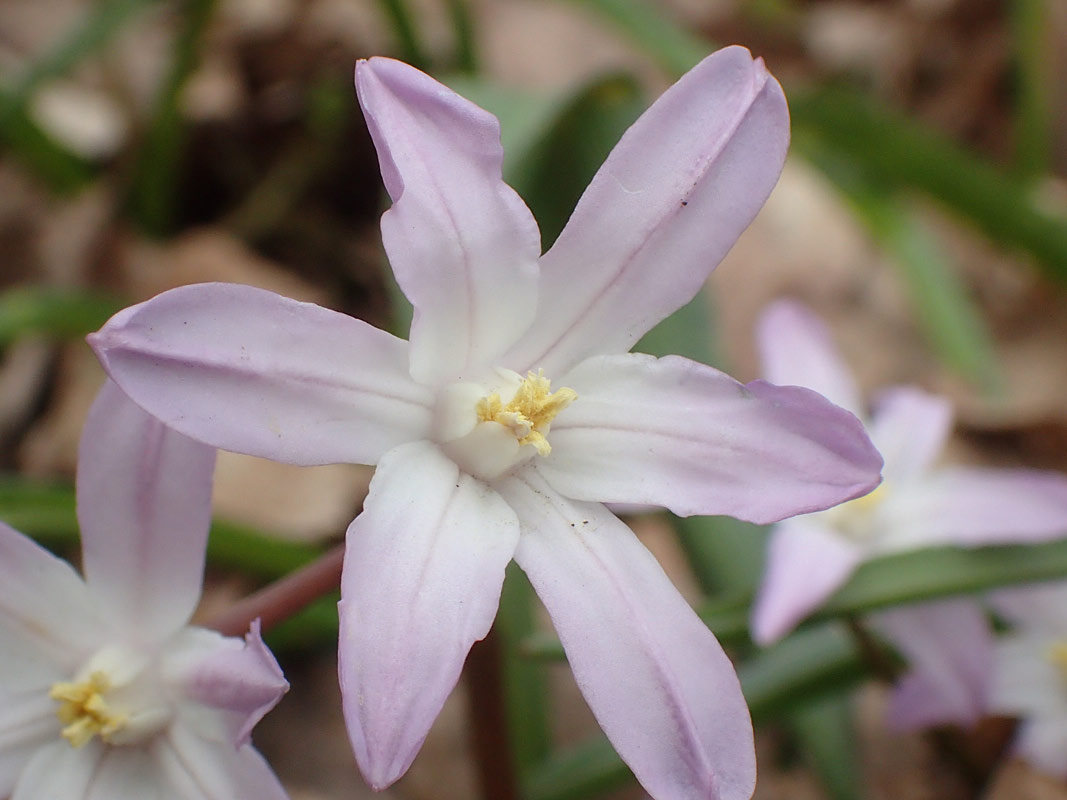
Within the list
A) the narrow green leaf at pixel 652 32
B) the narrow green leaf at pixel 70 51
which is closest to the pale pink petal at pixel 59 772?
the narrow green leaf at pixel 70 51

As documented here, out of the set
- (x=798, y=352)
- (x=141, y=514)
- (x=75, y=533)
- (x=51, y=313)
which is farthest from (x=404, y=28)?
(x=141, y=514)

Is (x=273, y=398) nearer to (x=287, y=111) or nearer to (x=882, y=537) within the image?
(x=882, y=537)

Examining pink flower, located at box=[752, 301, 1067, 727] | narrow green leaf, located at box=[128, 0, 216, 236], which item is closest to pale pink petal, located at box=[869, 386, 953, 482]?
pink flower, located at box=[752, 301, 1067, 727]

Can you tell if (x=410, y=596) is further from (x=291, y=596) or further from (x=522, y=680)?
(x=522, y=680)

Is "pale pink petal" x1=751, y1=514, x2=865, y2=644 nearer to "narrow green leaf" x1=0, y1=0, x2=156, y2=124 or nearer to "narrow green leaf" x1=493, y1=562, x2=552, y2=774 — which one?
"narrow green leaf" x1=493, y1=562, x2=552, y2=774

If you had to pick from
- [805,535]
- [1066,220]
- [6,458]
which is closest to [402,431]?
[805,535]

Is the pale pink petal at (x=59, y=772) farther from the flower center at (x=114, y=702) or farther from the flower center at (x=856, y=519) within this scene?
the flower center at (x=856, y=519)
